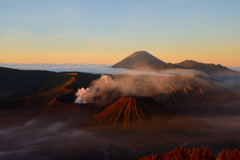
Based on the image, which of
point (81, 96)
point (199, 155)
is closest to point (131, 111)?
point (81, 96)

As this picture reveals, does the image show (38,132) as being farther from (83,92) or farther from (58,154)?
(83,92)

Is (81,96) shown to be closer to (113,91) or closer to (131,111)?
(113,91)

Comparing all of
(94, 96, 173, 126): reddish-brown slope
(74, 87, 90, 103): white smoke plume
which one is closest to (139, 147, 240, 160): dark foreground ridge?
(94, 96, 173, 126): reddish-brown slope

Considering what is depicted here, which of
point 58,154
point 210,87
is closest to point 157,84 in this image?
point 210,87

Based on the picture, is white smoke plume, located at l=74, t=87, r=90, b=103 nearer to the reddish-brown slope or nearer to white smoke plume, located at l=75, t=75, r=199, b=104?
white smoke plume, located at l=75, t=75, r=199, b=104

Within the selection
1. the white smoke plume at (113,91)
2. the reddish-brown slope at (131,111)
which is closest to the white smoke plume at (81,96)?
the white smoke plume at (113,91)

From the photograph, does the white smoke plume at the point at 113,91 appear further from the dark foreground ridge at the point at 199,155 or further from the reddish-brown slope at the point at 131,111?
the dark foreground ridge at the point at 199,155

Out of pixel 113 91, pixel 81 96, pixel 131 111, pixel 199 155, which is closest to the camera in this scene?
pixel 199 155

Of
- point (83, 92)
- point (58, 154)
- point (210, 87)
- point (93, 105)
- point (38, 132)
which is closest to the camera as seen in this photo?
point (58, 154)
